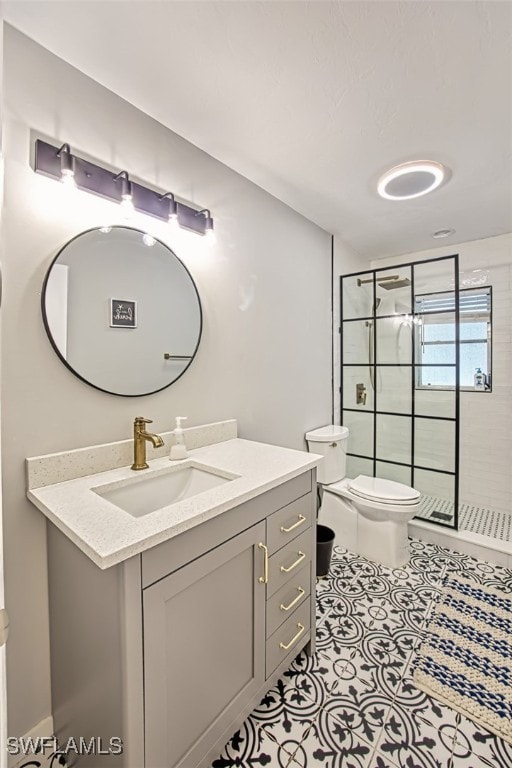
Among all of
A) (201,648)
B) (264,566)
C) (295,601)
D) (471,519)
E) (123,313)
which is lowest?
(471,519)

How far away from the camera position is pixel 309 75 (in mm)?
1263

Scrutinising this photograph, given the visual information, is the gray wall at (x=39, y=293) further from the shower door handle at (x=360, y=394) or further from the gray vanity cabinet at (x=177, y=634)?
the shower door handle at (x=360, y=394)

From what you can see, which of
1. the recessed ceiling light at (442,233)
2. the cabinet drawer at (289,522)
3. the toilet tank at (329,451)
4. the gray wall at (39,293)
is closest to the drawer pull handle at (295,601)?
the cabinet drawer at (289,522)

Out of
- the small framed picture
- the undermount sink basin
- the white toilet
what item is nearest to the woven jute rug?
the white toilet

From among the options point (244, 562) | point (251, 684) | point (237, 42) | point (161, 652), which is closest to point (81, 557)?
point (161, 652)

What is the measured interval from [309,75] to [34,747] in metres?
2.58

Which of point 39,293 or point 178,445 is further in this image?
point 178,445

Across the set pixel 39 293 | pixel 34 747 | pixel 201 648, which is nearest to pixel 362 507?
pixel 201 648

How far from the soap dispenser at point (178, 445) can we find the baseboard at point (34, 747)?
0.99 meters

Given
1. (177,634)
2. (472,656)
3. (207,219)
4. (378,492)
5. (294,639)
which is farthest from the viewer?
(378,492)

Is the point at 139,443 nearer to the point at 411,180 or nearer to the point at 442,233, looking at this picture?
the point at 411,180

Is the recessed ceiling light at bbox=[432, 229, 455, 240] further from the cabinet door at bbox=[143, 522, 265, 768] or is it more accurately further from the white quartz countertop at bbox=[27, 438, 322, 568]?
the cabinet door at bbox=[143, 522, 265, 768]

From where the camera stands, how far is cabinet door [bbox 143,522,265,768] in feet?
2.87

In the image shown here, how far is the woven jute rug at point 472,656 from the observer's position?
50.7 inches
